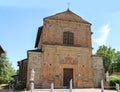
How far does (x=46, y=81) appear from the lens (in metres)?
29.3

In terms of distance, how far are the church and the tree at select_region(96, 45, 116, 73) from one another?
3301cm

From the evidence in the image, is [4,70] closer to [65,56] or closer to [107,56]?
[65,56]

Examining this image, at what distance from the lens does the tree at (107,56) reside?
64.0m

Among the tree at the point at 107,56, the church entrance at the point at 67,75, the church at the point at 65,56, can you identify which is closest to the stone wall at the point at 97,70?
the church at the point at 65,56

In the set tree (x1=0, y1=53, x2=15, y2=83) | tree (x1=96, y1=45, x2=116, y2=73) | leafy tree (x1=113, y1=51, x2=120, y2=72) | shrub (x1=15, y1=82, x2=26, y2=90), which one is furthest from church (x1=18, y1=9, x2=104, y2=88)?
leafy tree (x1=113, y1=51, x2=120, y2=72)

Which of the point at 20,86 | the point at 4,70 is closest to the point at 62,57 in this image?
the point at 20,86

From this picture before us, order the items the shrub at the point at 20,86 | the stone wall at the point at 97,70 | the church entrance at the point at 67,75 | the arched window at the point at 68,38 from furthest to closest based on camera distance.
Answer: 1. the arched window at the point at 68,38
2. the stone wall at the point at 97,70
3. the church entrance at the point at 67,75
4. the shrub at the point at 20,86

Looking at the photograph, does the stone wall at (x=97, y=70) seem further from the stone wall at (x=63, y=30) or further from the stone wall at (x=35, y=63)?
the stone wall at (x=35, y=63)

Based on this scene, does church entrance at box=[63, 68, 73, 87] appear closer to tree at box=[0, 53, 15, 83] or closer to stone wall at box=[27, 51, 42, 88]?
stone wall at box=[27, 51, 42, 88]

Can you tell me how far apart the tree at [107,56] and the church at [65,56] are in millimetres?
33014

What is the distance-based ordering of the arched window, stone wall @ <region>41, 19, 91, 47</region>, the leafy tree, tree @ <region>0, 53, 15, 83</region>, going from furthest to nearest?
1. the leafy tree
2. tree @ <region>0, 53, 15, 83</region>
3. the arched window
4. stone wall @ <region>41, 19, 91, 47</region>

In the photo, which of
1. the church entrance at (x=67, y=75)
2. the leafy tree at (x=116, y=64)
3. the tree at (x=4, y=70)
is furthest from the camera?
the leafy tree at (x=116, y=64)

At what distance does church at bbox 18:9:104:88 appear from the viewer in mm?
29641

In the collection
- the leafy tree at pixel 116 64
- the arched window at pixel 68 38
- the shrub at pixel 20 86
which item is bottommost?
the shrub at pixel 20 86
